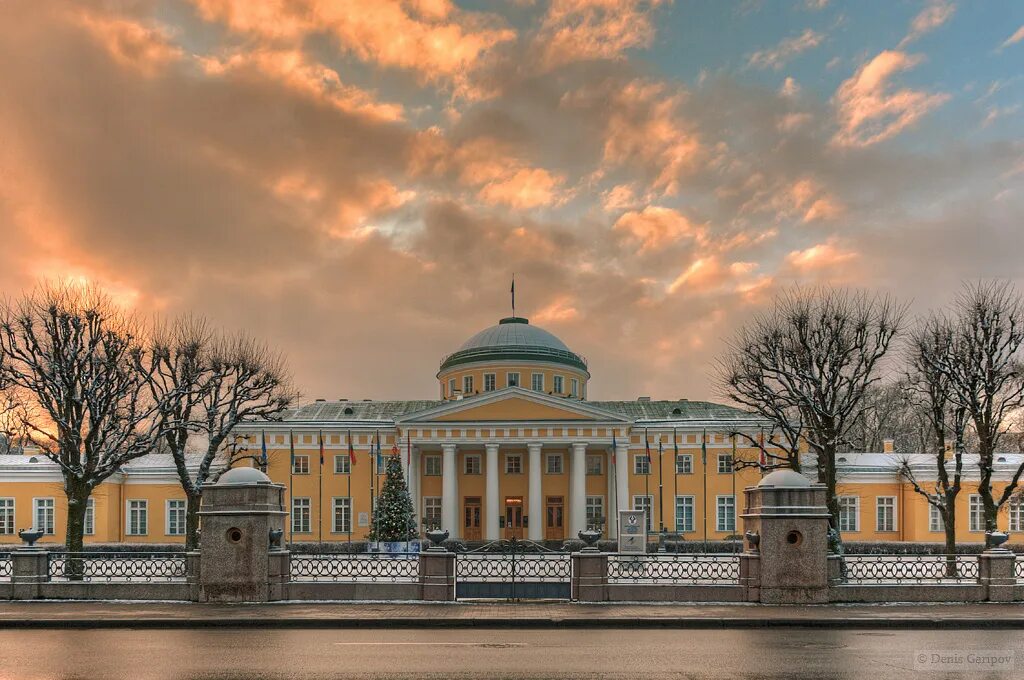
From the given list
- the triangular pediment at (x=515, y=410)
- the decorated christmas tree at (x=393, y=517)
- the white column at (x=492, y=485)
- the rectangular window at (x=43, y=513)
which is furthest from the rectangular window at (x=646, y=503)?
the rectangular window at (x=43, y=513)

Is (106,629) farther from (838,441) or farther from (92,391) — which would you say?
(838,441)

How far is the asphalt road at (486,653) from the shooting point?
1280 cm

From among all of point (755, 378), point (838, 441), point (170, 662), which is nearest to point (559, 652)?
point (170, 662)

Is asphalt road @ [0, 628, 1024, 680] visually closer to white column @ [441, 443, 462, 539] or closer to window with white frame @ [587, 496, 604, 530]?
A: white column @ [441, 443, 462, 539]

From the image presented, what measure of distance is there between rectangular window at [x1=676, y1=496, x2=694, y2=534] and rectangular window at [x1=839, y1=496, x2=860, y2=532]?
29.9 ft

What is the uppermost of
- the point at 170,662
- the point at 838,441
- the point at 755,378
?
the point at 755,378

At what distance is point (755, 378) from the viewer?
40.4 meters

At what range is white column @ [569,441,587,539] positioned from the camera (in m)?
57.8

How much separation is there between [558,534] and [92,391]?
33263 mm

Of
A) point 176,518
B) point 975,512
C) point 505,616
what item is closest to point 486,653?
point 505,616

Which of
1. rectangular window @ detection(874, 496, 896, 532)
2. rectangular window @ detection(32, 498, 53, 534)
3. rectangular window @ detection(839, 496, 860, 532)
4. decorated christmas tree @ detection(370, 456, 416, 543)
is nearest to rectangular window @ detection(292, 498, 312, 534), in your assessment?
decorated christmas tree @ detection(370, 456, 416, 543)

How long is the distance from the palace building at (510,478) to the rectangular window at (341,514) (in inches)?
3.0

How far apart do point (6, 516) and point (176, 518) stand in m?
9.43

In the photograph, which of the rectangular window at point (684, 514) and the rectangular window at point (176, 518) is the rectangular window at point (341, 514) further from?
the rectangular window at point (684, 514)
